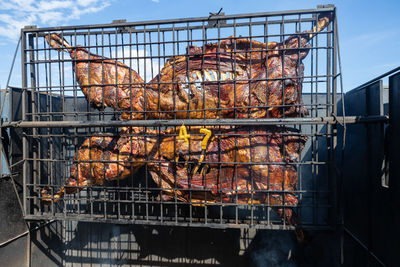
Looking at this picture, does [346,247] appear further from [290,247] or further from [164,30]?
[164,30]

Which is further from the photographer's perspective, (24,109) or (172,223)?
(24,109)

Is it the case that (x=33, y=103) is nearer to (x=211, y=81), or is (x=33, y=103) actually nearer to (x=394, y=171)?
(x=211, y=81)

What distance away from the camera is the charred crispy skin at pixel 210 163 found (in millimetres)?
2551

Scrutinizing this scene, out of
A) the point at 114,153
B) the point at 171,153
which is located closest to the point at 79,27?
the point at 114,153

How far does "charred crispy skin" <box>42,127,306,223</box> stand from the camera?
2.55 m

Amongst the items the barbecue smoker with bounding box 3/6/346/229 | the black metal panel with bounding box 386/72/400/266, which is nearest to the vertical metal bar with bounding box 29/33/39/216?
the barbecue smoker with bounding box 3/6/346/229

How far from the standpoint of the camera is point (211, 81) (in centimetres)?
254

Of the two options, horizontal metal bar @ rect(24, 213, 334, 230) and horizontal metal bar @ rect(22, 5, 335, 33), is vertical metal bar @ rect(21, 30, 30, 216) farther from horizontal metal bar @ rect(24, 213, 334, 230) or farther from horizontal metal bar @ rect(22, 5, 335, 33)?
horizontal metal bar @ rect(24, 213, 334, 230)

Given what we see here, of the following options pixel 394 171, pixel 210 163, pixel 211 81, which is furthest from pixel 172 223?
pixel 394 171

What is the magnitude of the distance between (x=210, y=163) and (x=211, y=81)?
0.91 meters

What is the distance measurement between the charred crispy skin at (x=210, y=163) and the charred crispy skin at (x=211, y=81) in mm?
266

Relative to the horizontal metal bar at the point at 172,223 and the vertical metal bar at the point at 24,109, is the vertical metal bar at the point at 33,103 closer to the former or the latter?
the vertical metal bar at the point at 24,109

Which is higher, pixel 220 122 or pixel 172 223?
pixel 220 122

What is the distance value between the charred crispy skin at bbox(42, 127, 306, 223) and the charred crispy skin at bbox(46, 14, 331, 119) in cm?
27
